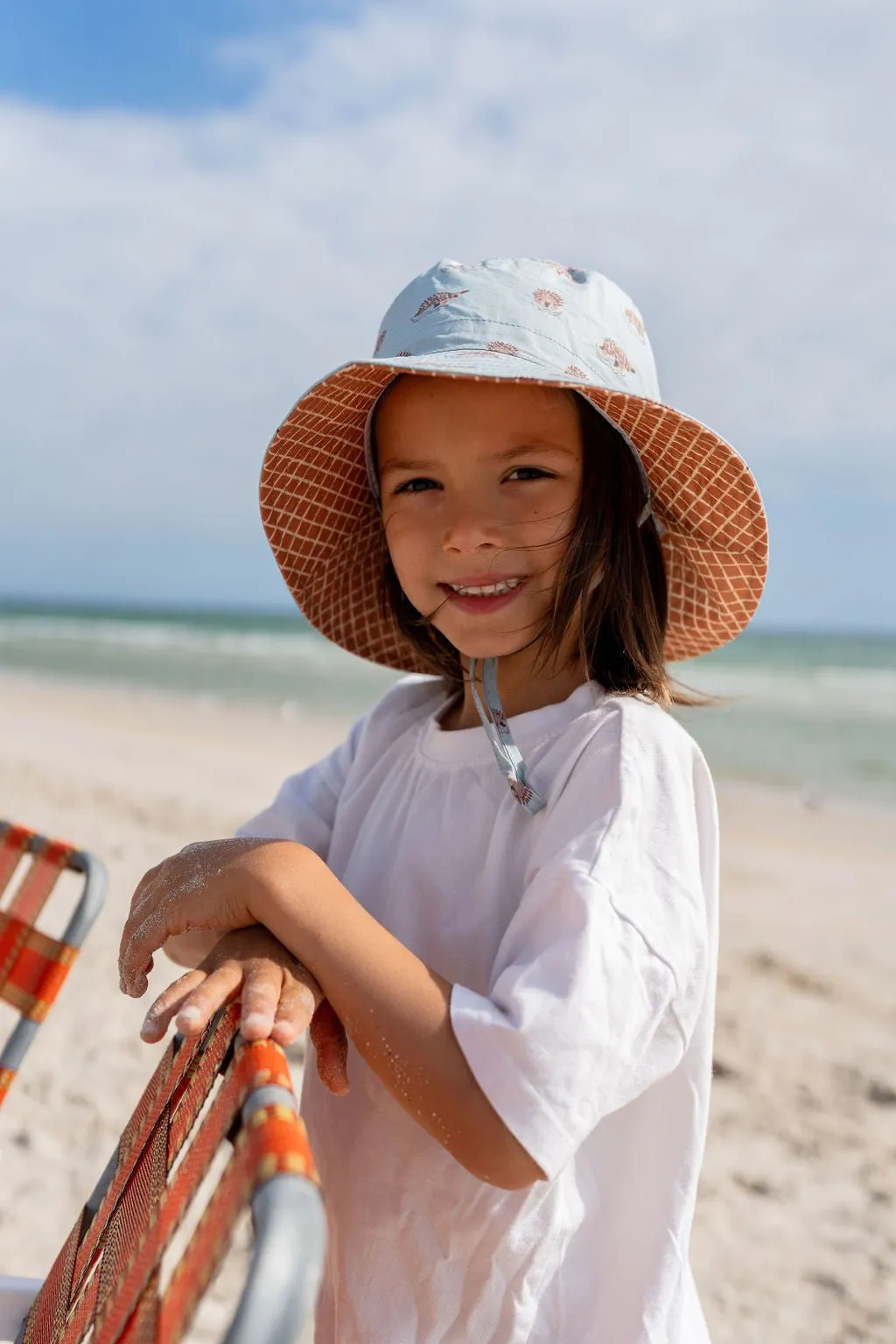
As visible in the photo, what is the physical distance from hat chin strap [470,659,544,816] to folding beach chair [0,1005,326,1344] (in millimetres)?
425

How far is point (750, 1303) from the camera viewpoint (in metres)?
2.69

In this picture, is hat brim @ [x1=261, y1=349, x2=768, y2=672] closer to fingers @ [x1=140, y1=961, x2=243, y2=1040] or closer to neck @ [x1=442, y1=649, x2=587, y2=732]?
neck @ [x1=442, y1=649, x2=587, y2=732]

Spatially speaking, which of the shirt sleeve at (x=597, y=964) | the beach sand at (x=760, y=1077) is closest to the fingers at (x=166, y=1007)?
the shirt sleeve at (x=597, y=964)

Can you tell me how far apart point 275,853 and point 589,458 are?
0.66 m

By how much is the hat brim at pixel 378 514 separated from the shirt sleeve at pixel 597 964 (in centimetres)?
46

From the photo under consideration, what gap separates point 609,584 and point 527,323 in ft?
1.10

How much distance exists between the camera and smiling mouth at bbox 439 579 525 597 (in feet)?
4.83

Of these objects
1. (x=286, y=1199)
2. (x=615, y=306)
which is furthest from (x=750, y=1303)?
(x=286, y=1199)

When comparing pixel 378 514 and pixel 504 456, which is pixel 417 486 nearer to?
pixel 504 456

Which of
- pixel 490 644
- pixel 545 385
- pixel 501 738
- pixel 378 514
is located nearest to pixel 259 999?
pixel 501 738

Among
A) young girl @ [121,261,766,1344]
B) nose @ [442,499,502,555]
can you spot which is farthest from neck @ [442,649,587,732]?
nose @ [442,499,502,555]

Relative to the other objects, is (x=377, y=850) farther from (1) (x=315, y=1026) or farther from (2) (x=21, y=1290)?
(2) (x=21, y=1290)

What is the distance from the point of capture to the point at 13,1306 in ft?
4.18

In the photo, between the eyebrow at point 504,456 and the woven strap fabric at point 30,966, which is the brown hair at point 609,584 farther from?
the woven strap fabric at point 30,966
